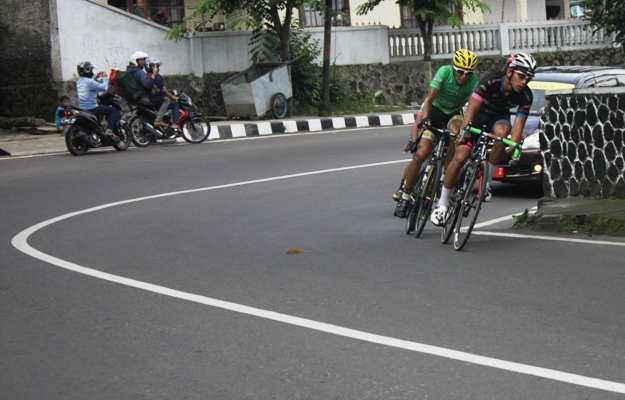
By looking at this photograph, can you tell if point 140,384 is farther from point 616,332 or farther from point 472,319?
point 616,332

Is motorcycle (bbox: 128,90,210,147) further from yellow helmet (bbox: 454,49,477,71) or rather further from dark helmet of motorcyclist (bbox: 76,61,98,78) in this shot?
yellow helmet (bbox: 454,49,477,71)

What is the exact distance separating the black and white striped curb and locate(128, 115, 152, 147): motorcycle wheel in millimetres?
1814

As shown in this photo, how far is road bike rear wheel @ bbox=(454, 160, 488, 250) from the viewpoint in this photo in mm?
9211

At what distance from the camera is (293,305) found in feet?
23.6

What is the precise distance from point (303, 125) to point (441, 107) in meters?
13.6

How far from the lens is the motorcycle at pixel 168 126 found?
20.7m

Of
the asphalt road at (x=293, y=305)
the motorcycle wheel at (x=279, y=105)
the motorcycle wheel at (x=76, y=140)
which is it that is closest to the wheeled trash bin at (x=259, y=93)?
the motorcycle wheel at (x=279, y=105)

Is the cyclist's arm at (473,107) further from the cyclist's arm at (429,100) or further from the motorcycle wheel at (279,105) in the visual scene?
the motorcycle wheel at (279,105)

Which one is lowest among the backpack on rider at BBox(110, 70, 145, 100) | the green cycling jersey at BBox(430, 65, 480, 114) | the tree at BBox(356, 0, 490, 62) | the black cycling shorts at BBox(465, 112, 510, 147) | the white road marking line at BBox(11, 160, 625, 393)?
the white road marking line at BBox(11, 160, 625, 393)

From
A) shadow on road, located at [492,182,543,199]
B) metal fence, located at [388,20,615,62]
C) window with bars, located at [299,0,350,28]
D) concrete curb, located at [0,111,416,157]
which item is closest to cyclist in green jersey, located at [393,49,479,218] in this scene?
shadow on road, located at [492,182,543,199]

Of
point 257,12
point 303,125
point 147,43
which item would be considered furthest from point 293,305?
point 147,43

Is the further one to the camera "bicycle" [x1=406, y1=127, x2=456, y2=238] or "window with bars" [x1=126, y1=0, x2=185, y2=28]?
"window with bars" [x1=126, y1=0, x2=185, y2=28]

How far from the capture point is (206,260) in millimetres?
9133

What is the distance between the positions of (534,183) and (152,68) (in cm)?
984
